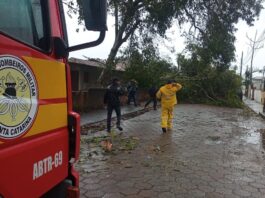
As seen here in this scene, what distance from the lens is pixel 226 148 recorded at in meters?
8.91

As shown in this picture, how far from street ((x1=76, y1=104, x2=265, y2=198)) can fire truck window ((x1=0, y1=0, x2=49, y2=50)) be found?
312 cm

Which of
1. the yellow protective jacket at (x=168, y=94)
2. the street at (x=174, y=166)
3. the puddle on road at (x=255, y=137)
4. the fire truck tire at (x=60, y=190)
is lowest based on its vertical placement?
the puddle on road at (x=255, y=137)

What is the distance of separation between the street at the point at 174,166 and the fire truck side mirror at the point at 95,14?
10.2 ft

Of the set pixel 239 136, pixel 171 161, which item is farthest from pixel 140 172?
pixel 239 136

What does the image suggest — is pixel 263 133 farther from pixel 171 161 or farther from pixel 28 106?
pixel 28 106

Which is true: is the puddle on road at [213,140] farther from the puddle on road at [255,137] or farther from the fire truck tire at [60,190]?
the fire truck tire at [60,190]

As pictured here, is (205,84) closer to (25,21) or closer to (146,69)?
(146,69)

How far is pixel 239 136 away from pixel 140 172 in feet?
18.2

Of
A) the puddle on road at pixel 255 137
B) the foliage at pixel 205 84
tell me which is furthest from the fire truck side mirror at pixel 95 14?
the foliage at pixel 205 84

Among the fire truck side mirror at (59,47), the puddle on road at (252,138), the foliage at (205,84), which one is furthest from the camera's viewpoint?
the foliage at (205,84)

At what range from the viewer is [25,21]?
7.79 ft

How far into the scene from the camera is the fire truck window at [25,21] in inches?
86.0

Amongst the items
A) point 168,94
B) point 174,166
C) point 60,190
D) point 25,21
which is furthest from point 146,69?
point 25,21

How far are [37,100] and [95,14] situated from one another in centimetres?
68
